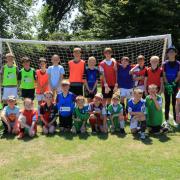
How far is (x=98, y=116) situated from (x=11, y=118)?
72.0 inches

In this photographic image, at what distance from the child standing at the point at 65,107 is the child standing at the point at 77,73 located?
0.78m

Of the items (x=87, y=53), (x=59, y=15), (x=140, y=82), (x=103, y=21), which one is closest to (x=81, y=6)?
(x=59, y=15)

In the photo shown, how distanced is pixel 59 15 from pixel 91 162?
37.1m

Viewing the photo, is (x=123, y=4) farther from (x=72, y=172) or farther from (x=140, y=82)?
(x=72, y=172)

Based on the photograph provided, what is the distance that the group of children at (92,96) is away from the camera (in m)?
8.02

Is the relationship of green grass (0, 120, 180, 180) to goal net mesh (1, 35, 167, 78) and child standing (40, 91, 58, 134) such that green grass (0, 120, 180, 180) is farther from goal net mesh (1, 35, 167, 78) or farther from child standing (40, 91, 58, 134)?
goal net mesh (1, 35, 167, 78)

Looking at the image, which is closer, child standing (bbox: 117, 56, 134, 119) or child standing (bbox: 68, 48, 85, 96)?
child standing (bbox: 68, 48, 85, 96)

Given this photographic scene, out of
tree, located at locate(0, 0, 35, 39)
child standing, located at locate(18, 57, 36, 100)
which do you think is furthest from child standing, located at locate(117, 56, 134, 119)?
tree, located at locate(0, 0, 35, 39)

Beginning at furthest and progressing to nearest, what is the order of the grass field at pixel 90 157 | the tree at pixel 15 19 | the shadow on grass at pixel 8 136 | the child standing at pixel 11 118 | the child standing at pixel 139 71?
the tree at pixel 15 19 → the child standing at pixel 139 71 → the child standing at pixel 11 118 → the shadow on grass at pixel 8 136 → the grass field at pixel 90 157

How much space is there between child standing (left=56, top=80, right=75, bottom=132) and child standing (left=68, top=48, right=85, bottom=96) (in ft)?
2.56

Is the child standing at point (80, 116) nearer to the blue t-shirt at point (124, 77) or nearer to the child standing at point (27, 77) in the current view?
the blue t-shirt at point (124, 77)

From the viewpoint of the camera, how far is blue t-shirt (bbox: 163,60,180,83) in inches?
340

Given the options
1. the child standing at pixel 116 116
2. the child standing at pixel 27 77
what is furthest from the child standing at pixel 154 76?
the child standing at pixel 27 77

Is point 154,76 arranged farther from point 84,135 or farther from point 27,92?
point 27,92
